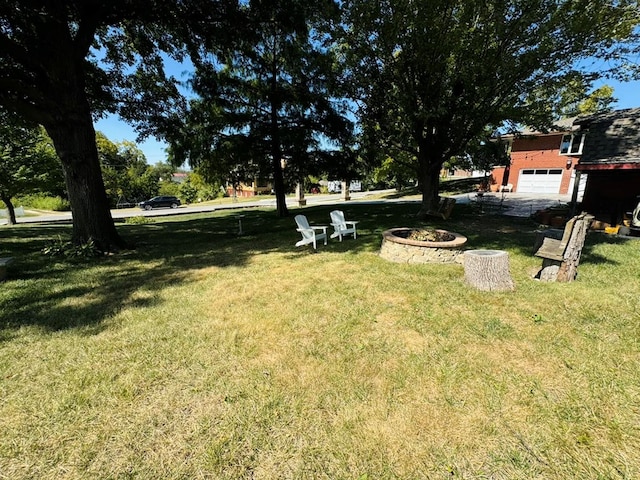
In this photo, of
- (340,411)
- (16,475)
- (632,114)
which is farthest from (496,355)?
(632,114)

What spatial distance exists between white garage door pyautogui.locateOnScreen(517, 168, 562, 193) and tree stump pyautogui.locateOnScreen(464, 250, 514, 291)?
22611 millimetres

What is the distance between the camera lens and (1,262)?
17.7 feet

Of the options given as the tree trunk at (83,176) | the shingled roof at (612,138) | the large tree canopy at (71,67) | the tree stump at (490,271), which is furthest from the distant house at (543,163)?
the tree trunk at (83,176)

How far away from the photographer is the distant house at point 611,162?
9805 mm

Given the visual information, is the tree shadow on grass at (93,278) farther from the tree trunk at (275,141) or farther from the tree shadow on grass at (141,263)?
the tree trunk at (275,141)

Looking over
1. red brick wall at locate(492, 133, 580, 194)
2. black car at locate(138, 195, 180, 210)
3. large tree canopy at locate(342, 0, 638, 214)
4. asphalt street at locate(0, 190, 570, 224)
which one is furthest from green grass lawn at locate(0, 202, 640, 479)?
black car at locate(138, 195, 180, 210)

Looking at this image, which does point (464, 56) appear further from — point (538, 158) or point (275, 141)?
point (538, 158)

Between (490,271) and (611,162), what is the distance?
29.3ft

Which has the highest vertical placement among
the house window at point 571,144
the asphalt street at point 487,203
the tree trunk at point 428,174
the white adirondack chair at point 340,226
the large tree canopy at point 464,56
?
the large tree canopy at point 464,56

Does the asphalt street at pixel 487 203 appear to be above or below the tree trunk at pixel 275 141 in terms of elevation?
below

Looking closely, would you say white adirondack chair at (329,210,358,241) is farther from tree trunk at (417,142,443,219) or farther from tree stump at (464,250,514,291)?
tree trunk at (417,142,443,219)

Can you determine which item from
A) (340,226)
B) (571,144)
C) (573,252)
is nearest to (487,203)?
(571,144)

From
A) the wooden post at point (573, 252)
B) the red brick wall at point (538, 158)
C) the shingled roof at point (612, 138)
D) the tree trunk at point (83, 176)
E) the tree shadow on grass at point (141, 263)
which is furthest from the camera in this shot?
the red brick wall at point (538, 158)

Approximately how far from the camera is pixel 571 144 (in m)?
18.7
